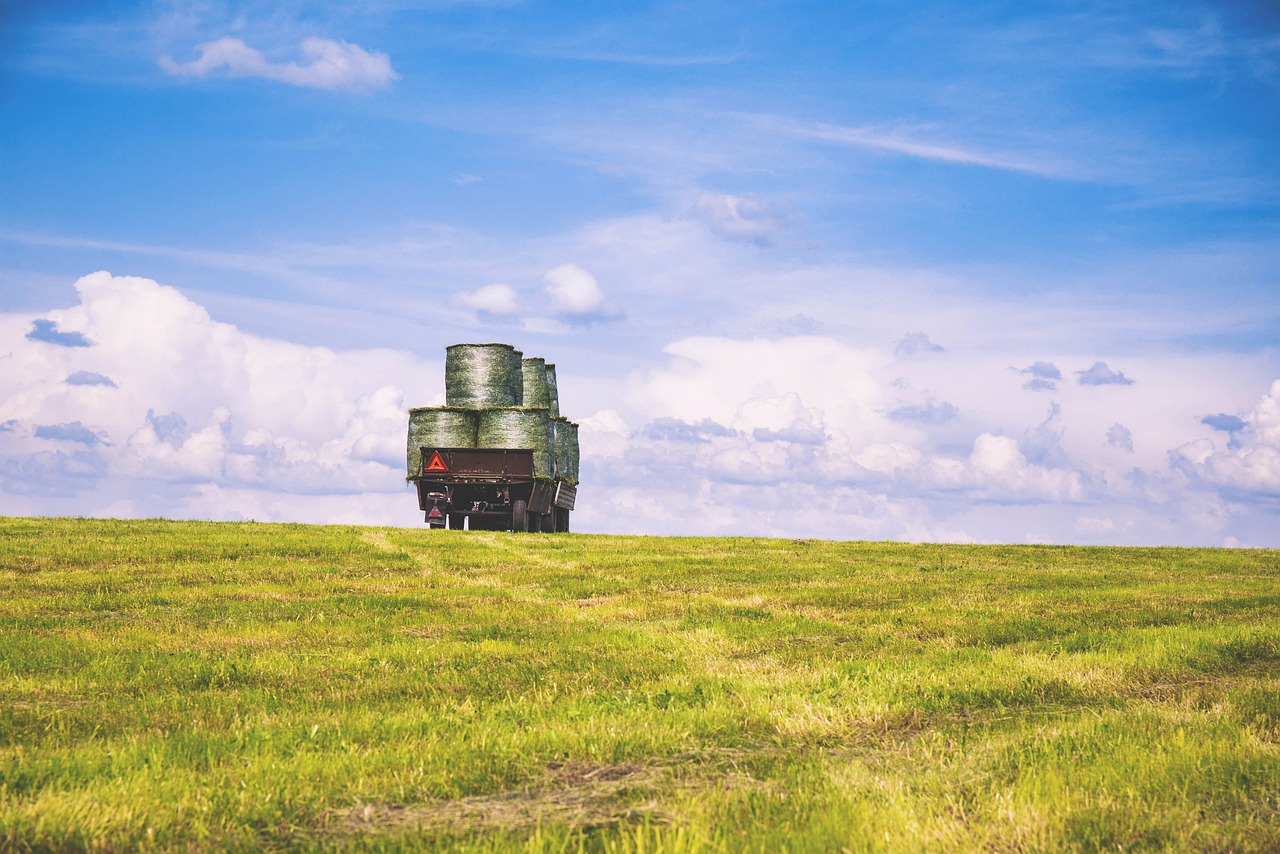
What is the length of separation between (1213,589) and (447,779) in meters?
17.5

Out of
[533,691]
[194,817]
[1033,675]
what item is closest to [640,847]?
[194,817]

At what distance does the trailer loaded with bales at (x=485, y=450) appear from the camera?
35688mm

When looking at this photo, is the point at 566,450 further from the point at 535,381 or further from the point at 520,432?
the point at 520,432

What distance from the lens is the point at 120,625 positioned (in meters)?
12.6

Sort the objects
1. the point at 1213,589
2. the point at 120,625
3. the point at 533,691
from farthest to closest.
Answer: the point at 1213,589, the point at 120,625, the point at 533,691

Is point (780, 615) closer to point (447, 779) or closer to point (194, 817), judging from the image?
point (447, 779)

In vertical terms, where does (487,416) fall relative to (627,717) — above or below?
above

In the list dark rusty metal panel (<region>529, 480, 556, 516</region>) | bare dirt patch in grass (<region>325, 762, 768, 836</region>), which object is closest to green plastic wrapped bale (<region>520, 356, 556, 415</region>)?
dark rusty metal panel (<region>529, 480, 556, 516</region>)

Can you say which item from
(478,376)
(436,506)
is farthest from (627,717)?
(478,376)

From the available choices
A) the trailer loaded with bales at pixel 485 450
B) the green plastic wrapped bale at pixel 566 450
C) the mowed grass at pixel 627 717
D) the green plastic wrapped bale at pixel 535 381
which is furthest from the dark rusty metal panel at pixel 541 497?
the mowed grass at pixel 627 717

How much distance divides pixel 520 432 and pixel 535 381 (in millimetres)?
6716

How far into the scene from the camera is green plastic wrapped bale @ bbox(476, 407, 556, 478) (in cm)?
3616

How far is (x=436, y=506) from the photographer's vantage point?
35312mm

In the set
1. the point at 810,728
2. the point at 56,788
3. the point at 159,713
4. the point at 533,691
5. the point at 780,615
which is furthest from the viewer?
the point at 780,615
